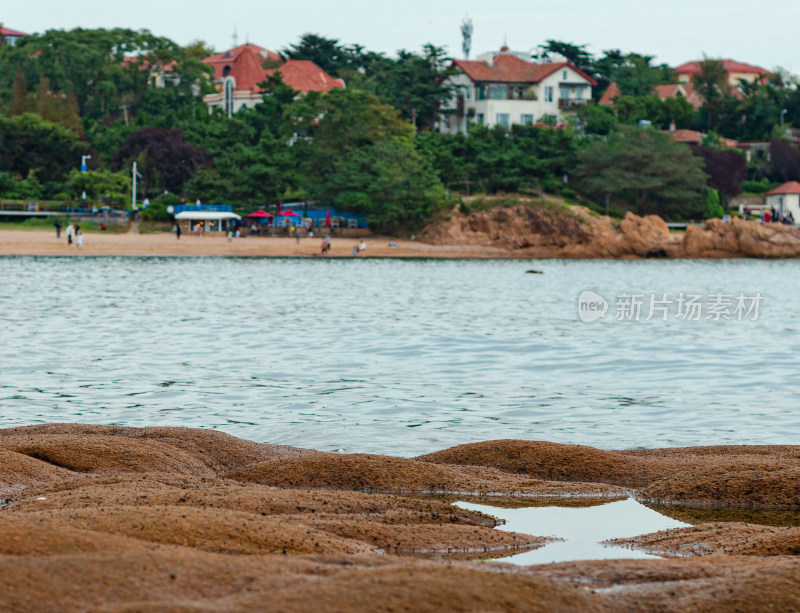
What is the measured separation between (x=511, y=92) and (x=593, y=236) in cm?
2678

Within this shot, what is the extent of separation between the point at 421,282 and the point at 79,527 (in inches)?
Result: 1742

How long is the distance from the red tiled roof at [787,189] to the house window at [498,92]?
26058 mm

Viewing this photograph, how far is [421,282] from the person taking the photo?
163ft

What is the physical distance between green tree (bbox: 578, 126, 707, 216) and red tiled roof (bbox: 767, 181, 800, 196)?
1052 centimetres

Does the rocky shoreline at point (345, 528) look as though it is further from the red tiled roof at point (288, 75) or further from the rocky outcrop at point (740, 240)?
the red tiled roof at point (288, 75)

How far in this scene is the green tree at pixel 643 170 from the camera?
3278 inches

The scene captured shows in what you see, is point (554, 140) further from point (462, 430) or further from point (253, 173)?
point (462, 430)

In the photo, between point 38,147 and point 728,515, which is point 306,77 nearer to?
point 38,147

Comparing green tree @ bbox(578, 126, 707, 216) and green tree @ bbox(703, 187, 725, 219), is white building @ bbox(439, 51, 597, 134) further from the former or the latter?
green tree @ bbox(703, 187, 725, 219)

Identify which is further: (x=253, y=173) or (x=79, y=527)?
(x=253, y=173)

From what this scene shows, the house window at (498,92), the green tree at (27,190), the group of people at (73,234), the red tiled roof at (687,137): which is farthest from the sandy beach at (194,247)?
the red tiled roof at (687,137)

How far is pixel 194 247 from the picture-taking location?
6500 cm

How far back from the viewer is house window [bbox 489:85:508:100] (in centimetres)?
9844

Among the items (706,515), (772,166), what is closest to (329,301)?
(706,515)
